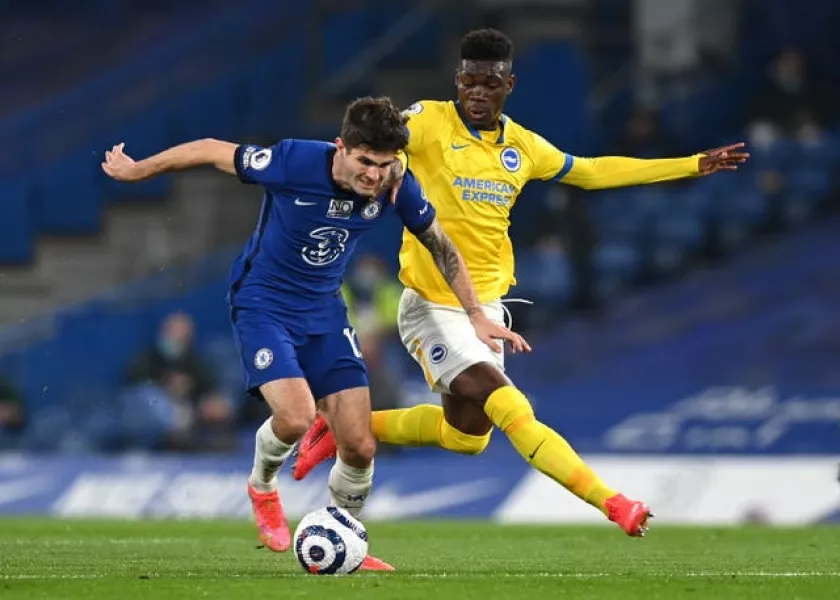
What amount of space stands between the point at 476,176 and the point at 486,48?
25.6 inches

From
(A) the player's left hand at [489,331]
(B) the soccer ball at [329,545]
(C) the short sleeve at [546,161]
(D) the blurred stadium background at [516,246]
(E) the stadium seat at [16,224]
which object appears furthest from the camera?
(E) the stadium seat at [16,224]

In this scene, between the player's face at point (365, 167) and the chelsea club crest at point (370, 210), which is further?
the chelsea club crest at point (370, 210)

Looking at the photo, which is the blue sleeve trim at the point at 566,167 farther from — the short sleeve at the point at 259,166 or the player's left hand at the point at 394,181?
the short sleeve at the point at 259,166

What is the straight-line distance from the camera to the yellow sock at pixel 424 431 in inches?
370

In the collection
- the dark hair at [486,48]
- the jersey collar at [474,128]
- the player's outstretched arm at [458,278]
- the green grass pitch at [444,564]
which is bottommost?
the green grass pitch at [444,564]

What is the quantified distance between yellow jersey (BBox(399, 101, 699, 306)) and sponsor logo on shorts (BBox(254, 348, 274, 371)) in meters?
1.14

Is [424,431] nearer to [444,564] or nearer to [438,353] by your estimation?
[438,353]

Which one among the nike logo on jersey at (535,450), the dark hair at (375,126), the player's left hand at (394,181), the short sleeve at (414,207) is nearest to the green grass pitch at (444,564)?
the nike logo on jersey at (535,450)

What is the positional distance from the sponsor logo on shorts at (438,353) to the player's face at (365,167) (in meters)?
1.14

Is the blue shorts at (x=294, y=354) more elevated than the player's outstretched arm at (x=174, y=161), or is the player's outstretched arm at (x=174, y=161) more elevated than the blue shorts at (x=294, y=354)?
the player's outstretched arm at (x=174, y=161)

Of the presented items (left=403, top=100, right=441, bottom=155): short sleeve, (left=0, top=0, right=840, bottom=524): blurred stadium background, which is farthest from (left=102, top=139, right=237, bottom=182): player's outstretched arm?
(left=0, top=0, right=840, bottom=524): blurred stadium background

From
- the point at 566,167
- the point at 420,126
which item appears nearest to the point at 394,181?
the point at 420,126

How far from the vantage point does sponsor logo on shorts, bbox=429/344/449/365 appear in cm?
896

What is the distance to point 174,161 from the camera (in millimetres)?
8070
